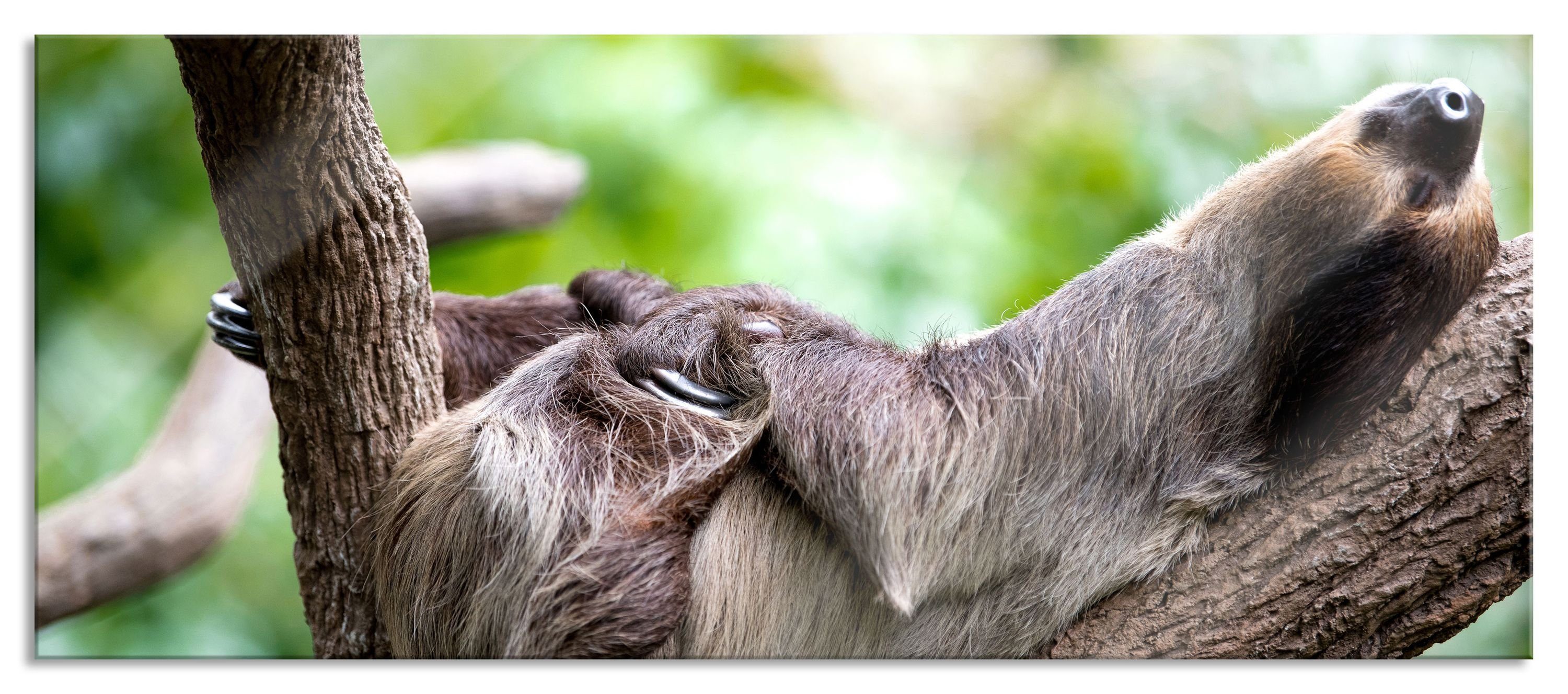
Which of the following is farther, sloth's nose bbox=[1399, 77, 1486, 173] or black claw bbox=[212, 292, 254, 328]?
black claw bbox=[212, 292, 254, 328]

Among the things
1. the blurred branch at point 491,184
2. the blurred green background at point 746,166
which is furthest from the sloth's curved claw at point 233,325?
the blurred branch at point 491,184

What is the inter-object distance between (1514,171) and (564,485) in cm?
238

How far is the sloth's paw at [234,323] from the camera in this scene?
2379 millimetres

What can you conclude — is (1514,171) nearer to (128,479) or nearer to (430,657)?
(430,657)

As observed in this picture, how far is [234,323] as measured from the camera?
2395 millimetres

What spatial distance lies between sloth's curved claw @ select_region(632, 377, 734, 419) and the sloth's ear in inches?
16.4

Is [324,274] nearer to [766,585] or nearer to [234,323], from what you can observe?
[234,323]

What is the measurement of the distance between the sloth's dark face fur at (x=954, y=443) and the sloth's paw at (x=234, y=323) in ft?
1.81

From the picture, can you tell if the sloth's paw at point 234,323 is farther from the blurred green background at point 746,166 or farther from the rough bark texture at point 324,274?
the blurred green background at point 746,166

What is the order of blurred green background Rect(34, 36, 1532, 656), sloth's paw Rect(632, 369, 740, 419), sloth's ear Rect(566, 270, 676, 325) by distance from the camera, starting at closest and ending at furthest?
sloth's paw Rect(632, 369, 740, 419) < sloth's ear Rect(566, 270, 676, 325) < blurred green background Rect(34, 36, 1532, 656)

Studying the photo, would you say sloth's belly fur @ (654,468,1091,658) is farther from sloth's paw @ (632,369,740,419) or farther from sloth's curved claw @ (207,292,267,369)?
sloth's curved claw @ (207,292,267,369)

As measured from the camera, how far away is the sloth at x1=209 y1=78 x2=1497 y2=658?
206 centimetres

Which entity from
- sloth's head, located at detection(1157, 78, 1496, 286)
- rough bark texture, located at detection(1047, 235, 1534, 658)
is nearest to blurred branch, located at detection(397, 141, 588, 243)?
sloth's head, located at detection(1157, 78, 1496, 286)
